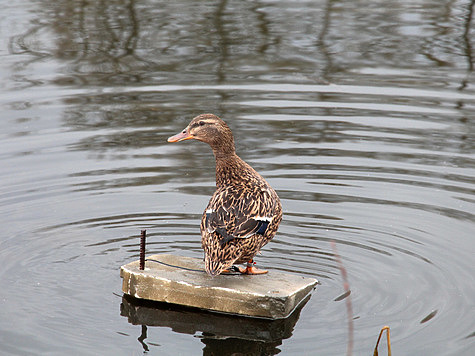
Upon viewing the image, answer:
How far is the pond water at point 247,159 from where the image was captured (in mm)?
6105

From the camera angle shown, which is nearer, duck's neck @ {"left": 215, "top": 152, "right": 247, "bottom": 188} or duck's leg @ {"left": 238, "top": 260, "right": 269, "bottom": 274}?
duck's leg @ {"left": 238, "top": 260, "right": 269, "bottom": 274}

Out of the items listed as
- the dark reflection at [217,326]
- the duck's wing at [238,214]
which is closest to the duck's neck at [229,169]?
the duck's wing at [238,214]

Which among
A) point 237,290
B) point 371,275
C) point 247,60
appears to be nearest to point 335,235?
point 371,275

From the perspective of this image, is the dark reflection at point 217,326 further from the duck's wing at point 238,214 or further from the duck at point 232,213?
the duck's wing at point 238,214

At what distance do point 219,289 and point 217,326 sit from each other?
294 mm

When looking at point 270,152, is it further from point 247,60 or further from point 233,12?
point 233,12

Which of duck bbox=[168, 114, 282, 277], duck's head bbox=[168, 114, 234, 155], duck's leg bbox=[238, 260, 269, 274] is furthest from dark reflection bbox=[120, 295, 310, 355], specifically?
duck's head bbox=[168, 114, 234, 155]

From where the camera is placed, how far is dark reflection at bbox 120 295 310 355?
228 inches

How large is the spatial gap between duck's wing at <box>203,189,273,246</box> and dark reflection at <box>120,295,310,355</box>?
Answer: 0.56 m

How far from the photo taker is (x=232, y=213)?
257 inches

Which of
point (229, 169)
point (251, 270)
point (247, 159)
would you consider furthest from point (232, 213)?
point (247, 159)

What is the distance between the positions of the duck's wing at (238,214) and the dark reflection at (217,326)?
0.56 m

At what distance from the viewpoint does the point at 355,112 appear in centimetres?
1107

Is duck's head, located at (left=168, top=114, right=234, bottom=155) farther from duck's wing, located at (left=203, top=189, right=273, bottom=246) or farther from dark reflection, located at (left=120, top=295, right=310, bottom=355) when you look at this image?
dark reflection, located at (left=120, top=295, right=310, bottom=355)
